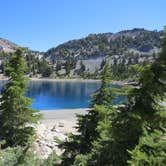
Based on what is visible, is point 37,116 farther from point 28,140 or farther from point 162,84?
point 162,84

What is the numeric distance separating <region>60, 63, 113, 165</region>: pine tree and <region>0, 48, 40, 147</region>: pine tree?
7159 millimetres

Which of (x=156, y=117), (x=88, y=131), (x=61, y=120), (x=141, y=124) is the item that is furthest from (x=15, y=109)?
(x=61, y=120)

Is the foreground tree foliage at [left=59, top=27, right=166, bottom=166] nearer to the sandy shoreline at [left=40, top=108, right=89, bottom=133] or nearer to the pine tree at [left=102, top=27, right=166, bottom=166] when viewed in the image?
the pine tree at [left=102, top=27, right=166, bottom=166]

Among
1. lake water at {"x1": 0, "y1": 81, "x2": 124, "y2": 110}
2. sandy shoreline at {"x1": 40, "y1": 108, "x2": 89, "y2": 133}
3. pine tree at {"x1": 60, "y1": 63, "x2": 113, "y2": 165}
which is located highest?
pine tree at {"x1": 60, "y1": 63, "x2": 113, "y2": 165}

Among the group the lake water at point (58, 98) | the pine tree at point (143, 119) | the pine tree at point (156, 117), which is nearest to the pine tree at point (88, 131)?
the pine tree at point (143, 119)

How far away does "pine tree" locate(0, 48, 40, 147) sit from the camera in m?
23.4

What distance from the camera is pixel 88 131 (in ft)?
55.9

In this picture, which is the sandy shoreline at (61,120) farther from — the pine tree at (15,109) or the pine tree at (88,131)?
the pine tree at (88,131)

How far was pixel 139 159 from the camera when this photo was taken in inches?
347

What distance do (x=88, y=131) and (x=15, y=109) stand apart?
27.4 ft

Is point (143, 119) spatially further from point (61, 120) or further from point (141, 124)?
point (61, 120)

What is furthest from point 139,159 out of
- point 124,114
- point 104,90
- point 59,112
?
point 59,112

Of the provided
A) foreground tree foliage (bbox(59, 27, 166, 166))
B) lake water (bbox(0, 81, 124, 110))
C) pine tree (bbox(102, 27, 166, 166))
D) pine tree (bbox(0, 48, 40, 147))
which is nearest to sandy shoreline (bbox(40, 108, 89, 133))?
lake water (bbox(0, 81, 124, 110))

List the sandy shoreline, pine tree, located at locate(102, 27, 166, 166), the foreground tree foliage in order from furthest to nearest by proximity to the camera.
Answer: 1. the sandy shoreline
2. pine tree, located at locate(102, 27, 166, 166)
3. the foreground tree foliage
